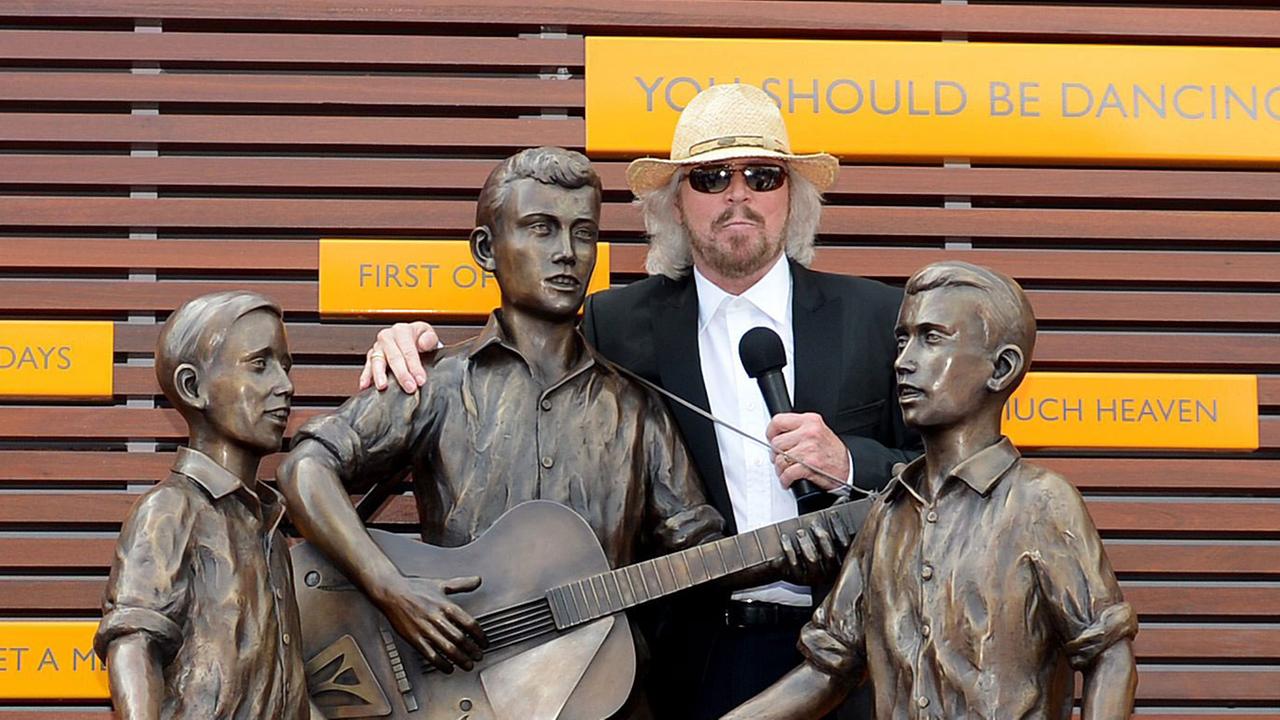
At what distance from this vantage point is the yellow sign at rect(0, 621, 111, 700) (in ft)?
18.3

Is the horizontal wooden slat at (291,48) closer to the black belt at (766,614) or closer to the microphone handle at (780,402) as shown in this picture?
the microphone handle at (780,402)

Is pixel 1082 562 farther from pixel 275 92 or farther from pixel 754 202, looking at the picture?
pixel 275 92

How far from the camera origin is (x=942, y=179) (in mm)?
5898

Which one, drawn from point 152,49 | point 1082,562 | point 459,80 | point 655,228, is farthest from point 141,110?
point 1082,562

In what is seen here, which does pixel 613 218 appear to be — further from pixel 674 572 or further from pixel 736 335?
pixel 674 572

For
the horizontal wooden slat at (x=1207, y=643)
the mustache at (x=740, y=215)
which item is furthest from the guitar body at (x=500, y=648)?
the horizontal wooden slat at (x=1207, y=643)

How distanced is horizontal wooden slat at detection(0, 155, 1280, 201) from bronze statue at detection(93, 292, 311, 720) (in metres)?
1.77

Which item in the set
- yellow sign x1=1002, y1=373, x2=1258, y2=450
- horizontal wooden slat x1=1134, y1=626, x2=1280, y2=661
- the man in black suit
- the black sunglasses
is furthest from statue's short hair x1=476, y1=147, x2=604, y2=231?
horizontal wooden slat x1=1134, y1=626, x2=1280, y2=661

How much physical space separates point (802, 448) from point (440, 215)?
186 centimetres

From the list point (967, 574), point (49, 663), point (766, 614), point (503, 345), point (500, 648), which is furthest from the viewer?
point (49, 663)

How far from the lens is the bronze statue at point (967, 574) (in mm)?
3660

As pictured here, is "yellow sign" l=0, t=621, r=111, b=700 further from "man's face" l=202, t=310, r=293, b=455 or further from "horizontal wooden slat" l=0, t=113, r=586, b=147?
"man's face" l=202, t=310, r=293, b=455

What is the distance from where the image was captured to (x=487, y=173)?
5.86 m

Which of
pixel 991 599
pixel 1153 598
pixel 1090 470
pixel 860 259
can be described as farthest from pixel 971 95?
pixel 991 599
